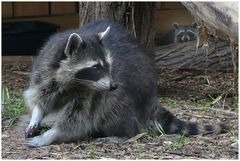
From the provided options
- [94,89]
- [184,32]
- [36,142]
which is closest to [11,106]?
[36,142]

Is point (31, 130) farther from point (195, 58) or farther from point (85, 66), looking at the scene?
point (195, 58)

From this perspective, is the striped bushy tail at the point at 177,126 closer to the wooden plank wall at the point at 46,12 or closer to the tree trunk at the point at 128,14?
the tree trunk at the point at 128,14

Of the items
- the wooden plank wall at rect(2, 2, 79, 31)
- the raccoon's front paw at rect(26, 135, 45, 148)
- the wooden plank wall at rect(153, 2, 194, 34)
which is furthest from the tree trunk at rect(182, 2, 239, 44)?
the wooden plank wall at rect(153, 2, 194, 34)

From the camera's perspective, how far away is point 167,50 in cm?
759

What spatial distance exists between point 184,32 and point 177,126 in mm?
4176

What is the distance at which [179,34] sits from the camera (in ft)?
29.0

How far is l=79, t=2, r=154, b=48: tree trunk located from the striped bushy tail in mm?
1245

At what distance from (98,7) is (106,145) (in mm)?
1920

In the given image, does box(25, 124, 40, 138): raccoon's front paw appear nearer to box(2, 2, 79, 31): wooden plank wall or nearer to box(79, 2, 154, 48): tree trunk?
box(79, 2, 154, 48): tree trunk

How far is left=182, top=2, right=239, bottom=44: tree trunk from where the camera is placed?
149 inches

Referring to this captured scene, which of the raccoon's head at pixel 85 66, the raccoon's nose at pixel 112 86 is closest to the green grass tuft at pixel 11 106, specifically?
the raccoon's head at pixel 85 66

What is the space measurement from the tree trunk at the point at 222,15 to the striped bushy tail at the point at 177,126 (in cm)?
110

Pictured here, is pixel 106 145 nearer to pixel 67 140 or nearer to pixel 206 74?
pixel 67 140

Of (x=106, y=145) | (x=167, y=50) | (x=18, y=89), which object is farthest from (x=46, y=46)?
(x=167, y=50)
